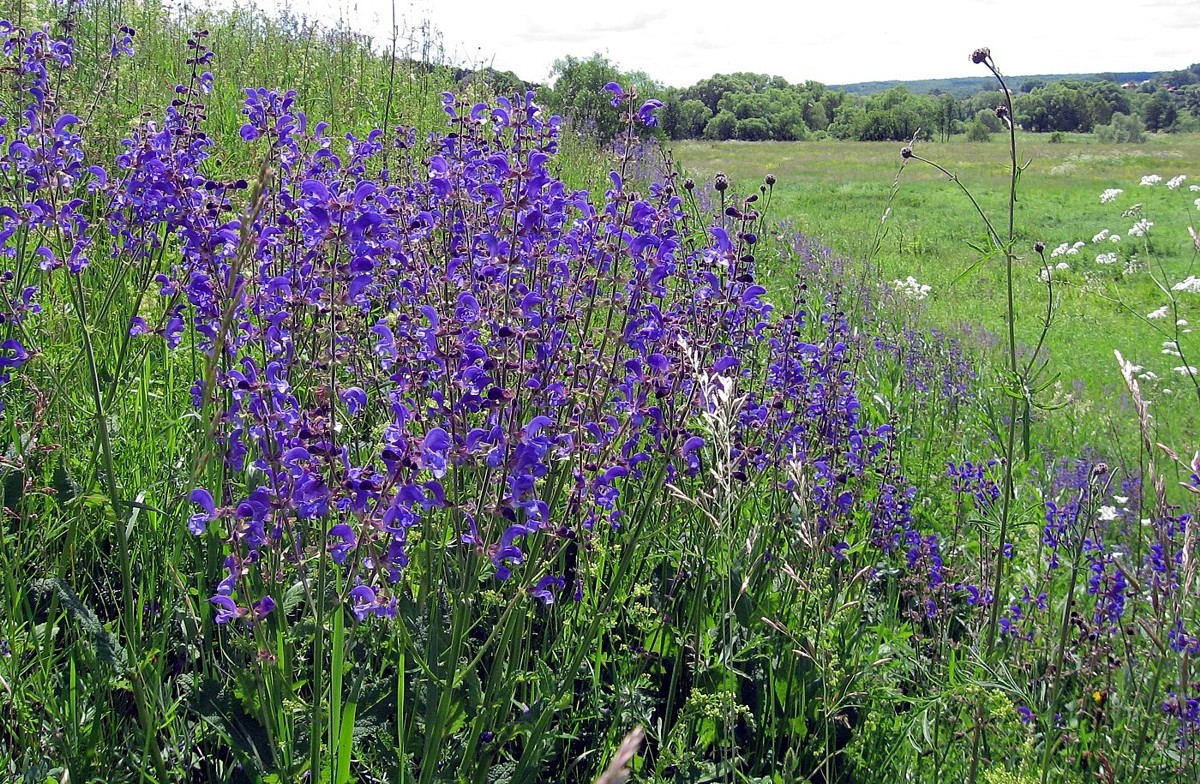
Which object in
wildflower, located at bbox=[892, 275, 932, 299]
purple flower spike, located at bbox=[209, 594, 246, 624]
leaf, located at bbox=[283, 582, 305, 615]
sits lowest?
leaf, located at bbox=[283, 582, 305, 615]

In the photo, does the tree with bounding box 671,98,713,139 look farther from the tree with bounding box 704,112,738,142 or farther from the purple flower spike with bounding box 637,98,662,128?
the purple flower spike with bounding box 637,98,662,128

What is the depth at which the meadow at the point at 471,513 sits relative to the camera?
1907 mm

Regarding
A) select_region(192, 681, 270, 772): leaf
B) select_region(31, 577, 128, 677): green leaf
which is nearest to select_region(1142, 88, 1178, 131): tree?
select_region(192, 681, 270, 772): leaf

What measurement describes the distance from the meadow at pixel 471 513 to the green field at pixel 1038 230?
901mm

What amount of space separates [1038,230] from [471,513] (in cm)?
2991

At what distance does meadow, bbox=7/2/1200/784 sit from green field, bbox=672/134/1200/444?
2.96 feet

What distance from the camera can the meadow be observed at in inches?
75.1

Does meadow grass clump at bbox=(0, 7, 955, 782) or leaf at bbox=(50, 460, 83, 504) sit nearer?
meadow grass clump at bbox=(0, 7, 955, 782)

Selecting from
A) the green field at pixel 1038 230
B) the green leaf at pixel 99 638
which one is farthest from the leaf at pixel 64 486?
the green field at pixel 1038 230

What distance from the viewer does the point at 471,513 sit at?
200cm

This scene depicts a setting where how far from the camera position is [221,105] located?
6.46 m

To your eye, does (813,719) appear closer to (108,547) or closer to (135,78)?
(108,547)

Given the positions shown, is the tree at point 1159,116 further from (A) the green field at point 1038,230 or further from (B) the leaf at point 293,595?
(B) the leaf at point 293,595

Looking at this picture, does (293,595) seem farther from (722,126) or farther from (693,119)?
(722,126)
